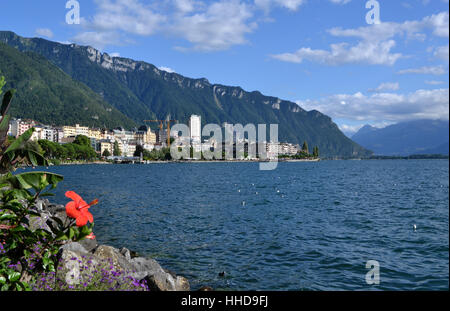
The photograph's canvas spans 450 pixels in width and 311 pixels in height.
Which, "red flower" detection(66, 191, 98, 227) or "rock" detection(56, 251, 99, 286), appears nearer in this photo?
"red flower" detection(66, 191, 98, 227)

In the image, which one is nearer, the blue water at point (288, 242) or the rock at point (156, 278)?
the rock at point (156, 278)

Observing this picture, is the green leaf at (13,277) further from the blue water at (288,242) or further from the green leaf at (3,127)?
the blue water at (288,242)

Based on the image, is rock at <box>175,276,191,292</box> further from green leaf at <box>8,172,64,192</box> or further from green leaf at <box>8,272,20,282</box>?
green leaf at <box>8,172,64,192</box>

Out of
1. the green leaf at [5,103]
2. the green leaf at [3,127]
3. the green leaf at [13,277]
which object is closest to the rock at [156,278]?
the green leaf at [13,277]

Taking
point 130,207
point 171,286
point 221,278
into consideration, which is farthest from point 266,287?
point 130,207

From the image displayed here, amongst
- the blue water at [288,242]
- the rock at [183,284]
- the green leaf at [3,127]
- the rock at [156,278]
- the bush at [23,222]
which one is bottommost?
the blue water at [288,242]

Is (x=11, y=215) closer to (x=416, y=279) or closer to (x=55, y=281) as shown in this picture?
(x=55, y=281)

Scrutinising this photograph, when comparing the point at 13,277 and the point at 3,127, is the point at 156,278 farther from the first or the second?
the point at 3,127

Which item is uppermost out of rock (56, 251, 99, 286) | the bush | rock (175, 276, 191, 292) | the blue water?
the bush

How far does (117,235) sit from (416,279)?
718 inches

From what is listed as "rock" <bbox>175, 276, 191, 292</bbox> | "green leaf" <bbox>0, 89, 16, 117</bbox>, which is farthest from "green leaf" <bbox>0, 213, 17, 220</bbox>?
"rock" <bbox>175, 276, 191, 292</bbox>

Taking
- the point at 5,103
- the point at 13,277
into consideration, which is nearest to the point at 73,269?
the point at 13,277

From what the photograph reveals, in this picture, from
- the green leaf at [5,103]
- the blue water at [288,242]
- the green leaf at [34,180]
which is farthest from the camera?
the blue water at [288,242]
